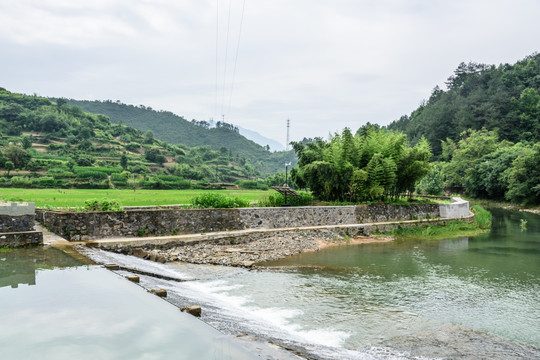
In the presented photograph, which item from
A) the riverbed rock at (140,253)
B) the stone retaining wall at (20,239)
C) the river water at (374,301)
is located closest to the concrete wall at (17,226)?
the stone retaining wall at (20,239)

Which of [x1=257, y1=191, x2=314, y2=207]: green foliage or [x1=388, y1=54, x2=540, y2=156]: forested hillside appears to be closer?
[x1=257, y1=191, x2=314, y2=207]: green foliage

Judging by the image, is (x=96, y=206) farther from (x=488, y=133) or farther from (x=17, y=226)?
(x=488, y=133)

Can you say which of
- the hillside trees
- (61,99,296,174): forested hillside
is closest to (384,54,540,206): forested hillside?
the hillside trees

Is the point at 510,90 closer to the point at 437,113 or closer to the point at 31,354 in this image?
the point at 437,113

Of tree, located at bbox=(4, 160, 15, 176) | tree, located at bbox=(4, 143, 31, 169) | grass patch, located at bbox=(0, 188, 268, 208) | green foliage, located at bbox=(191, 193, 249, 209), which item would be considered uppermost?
tree, located at bbox=(4, 143, 31, 169)

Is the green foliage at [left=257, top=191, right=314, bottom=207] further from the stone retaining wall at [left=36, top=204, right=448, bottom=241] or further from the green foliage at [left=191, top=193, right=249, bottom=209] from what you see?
the green foliage at [left=191, top=193, right=249, bottom=209]

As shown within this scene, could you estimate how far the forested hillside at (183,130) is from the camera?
117625mm

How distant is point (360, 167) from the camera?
72.8ft

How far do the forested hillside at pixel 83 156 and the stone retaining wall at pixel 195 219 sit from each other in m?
23.6

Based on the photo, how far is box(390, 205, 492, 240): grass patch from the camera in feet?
66.6

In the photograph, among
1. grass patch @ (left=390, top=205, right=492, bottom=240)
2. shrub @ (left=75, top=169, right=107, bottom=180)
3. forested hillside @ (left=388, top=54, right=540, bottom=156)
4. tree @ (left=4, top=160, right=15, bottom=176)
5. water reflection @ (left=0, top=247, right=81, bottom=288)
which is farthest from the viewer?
forested hillside @ (left=388, top=54, right=540, bottom=156)

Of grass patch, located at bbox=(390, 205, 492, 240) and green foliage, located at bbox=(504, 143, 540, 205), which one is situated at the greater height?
green foliage, located at bbox=(504, 143, 540, 205)

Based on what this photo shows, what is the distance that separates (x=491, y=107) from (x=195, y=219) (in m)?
66.7

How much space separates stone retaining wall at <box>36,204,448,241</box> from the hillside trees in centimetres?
130
